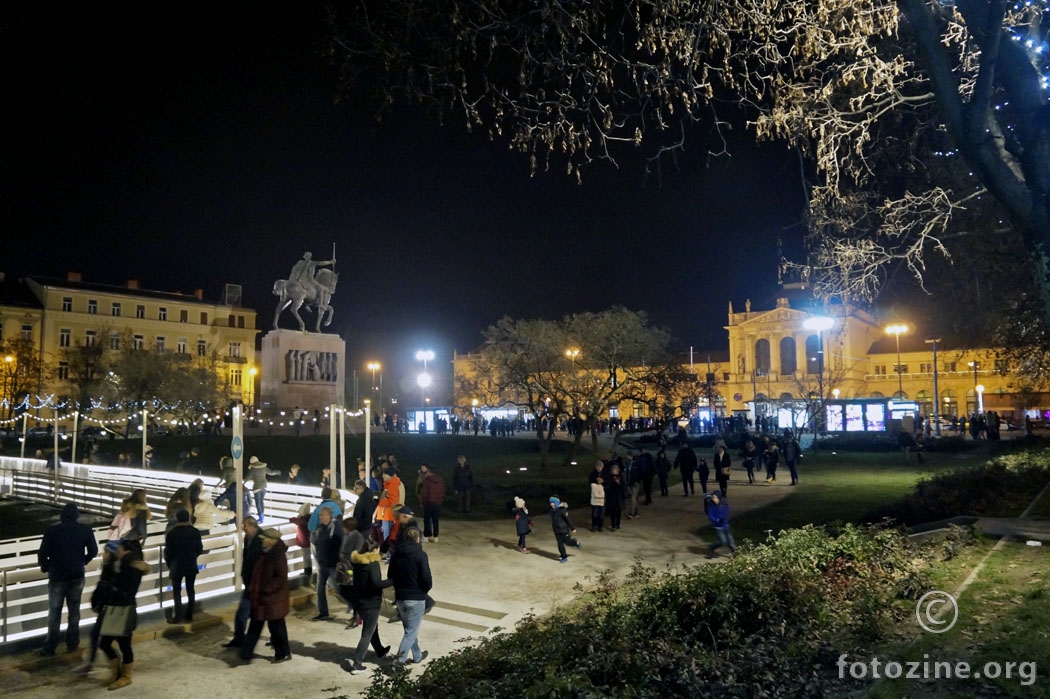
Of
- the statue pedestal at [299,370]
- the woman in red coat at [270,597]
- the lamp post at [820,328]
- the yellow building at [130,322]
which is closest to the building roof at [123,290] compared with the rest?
the yellow building at [130,322]

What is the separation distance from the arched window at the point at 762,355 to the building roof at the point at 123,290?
6709 cm

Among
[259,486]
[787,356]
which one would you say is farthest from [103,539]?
[787,356]

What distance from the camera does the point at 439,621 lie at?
9.88 meters

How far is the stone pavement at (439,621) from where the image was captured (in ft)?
24.6

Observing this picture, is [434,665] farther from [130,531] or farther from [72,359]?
[72,359]

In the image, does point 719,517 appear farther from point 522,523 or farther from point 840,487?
point 840,487

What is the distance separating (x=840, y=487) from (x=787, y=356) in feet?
272

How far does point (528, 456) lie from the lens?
37594mm

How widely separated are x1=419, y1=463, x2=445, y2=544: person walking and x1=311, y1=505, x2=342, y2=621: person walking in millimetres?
4089

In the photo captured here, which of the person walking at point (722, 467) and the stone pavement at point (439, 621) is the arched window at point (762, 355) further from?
the stone pavement at point (439, 621)

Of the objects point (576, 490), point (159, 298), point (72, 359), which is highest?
point (159, 298)

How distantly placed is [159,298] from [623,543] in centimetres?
6858

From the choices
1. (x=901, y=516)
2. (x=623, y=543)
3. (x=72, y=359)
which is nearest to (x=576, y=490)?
(x=623, y=543)

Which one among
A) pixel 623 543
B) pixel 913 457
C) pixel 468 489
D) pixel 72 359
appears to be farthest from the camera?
pixel 72 359
